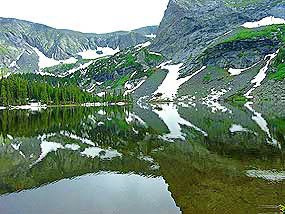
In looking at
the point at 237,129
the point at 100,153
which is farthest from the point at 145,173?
the point at 237,129

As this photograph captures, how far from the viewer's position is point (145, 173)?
4041cm

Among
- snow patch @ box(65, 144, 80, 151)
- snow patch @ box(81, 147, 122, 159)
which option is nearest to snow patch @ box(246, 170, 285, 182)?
snow patch @ box(81, 147, 122, 159)

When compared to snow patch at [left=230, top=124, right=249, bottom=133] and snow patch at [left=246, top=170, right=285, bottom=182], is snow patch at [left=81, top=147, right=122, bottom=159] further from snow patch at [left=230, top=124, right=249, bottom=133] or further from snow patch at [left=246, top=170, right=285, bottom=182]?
snow patch at [left=230, top=124, right=249, bottom=133]

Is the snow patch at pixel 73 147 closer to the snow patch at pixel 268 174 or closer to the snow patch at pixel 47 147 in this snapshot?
the snow patch at pixel 47 147

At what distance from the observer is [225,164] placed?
42.8 metres

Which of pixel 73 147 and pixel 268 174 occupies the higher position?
pixel 268 174

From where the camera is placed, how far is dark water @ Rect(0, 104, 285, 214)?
29.4m

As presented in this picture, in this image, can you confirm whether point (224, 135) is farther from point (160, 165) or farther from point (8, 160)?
point (8, 160)

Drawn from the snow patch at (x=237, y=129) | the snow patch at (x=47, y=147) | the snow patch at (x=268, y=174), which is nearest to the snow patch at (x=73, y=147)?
the snow patch at (x=47, y=147)

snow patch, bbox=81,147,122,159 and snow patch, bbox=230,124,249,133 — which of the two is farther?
snow patch, bbox=230,124,249,133

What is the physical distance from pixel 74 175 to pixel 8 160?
1424cm

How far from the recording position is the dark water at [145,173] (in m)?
29.4

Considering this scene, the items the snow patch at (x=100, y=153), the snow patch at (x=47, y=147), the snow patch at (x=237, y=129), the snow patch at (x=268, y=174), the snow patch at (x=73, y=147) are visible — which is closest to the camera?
the snow patch at (x=268, y=174)

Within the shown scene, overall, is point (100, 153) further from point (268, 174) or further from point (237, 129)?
point (237, 129)
